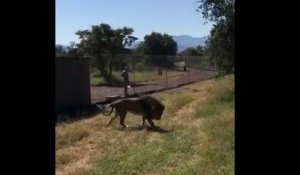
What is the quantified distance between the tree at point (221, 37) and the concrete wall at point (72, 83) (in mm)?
5462

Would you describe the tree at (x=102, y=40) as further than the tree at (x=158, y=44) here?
No

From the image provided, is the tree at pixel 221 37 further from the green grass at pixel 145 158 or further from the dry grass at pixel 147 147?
the green grass at pixel 145 158

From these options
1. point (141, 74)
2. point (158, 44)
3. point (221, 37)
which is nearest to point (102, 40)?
point (141, 74)

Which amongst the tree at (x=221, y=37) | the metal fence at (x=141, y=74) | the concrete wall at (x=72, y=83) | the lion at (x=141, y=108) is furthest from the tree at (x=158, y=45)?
the lion at (x=141, y=108)

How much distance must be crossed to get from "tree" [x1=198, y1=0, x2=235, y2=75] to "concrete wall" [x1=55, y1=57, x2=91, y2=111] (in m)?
5.46

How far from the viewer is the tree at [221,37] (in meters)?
20.5

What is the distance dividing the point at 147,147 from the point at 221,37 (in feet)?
37.1

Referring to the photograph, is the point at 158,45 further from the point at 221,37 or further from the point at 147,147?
the point at 147,147
